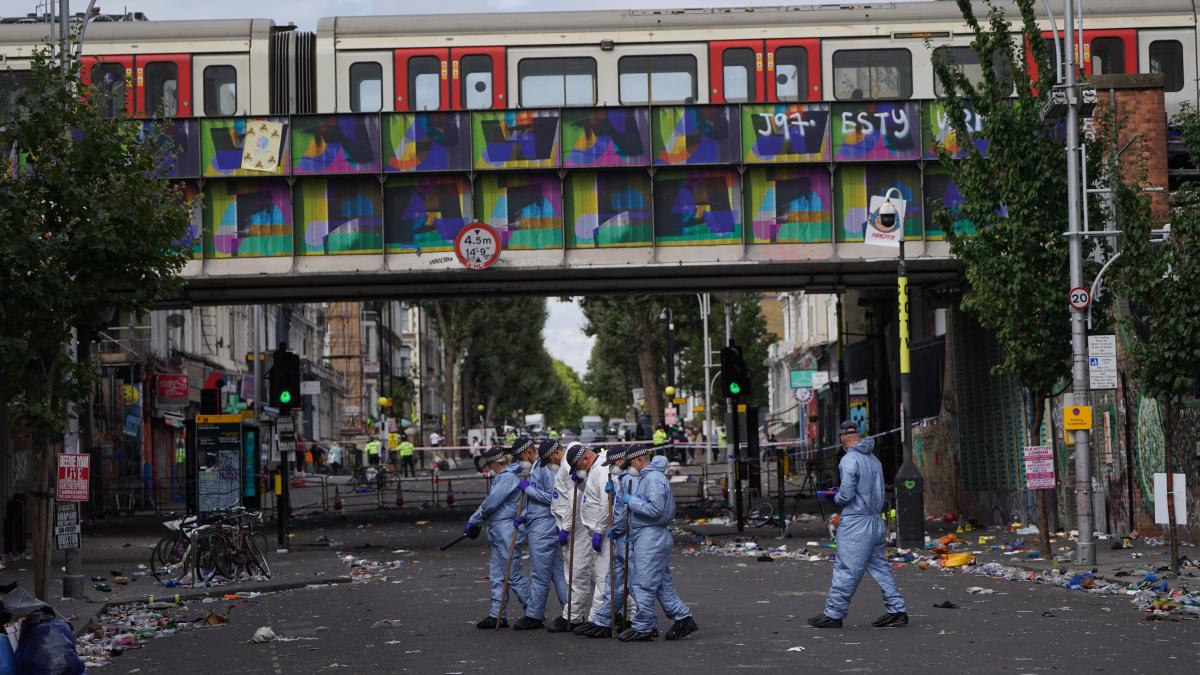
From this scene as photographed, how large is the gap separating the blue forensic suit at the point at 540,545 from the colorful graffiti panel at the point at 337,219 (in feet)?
45.3

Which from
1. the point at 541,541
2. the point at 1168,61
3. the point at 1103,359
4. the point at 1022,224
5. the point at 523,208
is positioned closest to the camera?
the point at 541,541

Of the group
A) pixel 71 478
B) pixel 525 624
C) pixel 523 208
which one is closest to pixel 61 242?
pixel 71 478

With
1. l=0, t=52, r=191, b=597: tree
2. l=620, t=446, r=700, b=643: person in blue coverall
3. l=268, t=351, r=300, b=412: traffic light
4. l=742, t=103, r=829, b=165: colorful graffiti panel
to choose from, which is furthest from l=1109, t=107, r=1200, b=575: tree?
l=268, t=351, r=300, b=412: traffic light

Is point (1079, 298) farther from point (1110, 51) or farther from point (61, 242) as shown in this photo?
point (61, 242)

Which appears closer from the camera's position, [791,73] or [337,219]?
[337,219]

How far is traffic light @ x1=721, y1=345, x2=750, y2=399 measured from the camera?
105ft

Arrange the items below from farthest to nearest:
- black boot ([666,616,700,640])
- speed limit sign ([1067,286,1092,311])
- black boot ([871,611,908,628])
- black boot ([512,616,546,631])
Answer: speed limit sign ([1067,286,1092,311])
black boot ([512,616,546,631])
black boot ([871,611,908,628])
black boot ([666,616,700,640])

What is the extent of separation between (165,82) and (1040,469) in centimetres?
1638

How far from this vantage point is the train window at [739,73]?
3039 centimetres

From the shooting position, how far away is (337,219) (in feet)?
97.6

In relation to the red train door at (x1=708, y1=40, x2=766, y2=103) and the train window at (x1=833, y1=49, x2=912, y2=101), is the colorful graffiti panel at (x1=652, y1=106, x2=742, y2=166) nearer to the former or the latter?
the red train door at (x1=708, y1=40, x2=766, y2=103)

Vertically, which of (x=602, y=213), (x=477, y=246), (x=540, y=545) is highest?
(x=602, y=213)

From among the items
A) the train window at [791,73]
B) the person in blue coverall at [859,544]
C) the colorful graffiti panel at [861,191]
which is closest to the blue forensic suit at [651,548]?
the person in blue coverall at [859,544]

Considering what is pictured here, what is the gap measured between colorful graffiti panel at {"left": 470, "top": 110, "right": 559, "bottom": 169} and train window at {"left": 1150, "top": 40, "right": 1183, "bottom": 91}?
1067cm
